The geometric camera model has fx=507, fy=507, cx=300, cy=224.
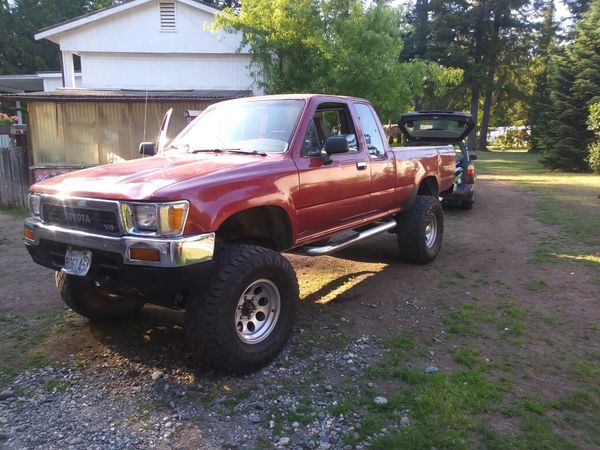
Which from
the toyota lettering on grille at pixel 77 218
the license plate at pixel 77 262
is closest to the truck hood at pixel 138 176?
the toyota lettering on grille at pixel 77 218

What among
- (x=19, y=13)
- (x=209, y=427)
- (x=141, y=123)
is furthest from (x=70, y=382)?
(x=19, y=13)

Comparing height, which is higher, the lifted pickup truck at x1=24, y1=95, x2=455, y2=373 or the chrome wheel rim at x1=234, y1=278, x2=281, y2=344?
the lifted pickup truck at x1=24, y1=95, x2=455, y2=373

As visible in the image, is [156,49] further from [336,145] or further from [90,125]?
[336,145]

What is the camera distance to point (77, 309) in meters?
4.56

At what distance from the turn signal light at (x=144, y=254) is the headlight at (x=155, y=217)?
0.13 meters

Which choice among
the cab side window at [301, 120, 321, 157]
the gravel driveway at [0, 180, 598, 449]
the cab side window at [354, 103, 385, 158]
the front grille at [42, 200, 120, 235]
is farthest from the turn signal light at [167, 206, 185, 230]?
the cab side window at [354, 103, 385, 158]

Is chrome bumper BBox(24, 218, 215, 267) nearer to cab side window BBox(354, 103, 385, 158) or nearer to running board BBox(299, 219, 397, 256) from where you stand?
running board BBox(299, 219, 397, 256)

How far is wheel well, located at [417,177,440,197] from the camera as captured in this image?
724 cm

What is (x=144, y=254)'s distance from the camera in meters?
3.30

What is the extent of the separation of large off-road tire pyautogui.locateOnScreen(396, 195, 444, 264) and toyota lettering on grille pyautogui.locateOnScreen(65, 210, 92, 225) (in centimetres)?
419

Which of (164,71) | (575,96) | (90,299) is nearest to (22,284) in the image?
(90,299)

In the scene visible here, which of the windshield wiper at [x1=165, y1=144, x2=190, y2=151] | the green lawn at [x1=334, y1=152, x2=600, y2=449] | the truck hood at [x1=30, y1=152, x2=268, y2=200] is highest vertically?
the windshield wiper at [x1=165, y1=144, x2=190, y2=151]

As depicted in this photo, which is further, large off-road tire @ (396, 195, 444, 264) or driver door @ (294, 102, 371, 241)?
large off-road tire @ (396, 195, 444, 264)

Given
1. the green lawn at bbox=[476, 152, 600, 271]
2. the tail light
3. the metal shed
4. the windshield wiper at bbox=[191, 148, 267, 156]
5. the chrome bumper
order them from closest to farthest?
the chrome bumper → the windshield wiper at bbox=[191, 148, 267, 156] → the green lawn at bbox=[476, 152, 600, 271] → the tail light → the metal shed
